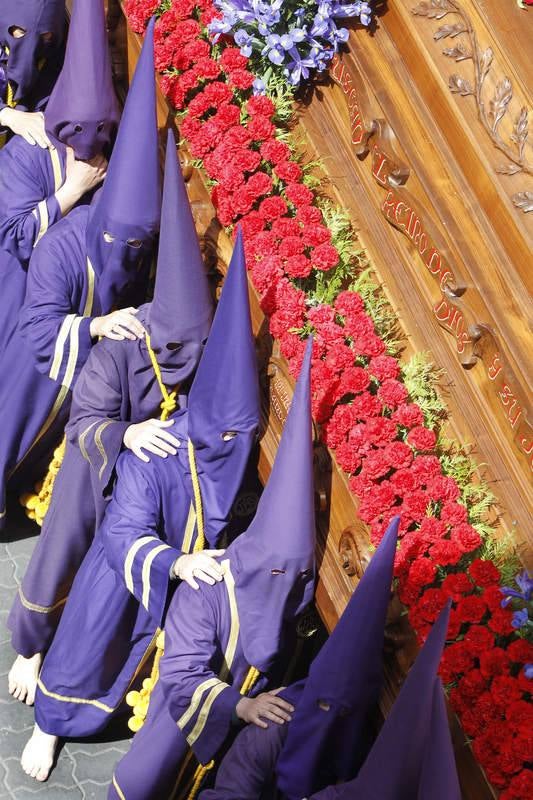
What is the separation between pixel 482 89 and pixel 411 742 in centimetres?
249

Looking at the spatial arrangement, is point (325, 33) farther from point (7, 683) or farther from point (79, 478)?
point (7, 683)

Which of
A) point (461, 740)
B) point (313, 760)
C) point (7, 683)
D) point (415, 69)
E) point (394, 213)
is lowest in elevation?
point (7, 683)

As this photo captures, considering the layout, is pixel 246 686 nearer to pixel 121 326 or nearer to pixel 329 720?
pixel 329 720

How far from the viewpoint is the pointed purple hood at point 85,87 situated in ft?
16.4

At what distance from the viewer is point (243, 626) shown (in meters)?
4.17

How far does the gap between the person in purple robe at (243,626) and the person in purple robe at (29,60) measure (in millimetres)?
2358

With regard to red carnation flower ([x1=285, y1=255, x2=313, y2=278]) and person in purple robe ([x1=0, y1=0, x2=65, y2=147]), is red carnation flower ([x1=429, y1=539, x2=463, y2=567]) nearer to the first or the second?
red carnation flower ([x1=285, y1=255, x2=313, y2=278])

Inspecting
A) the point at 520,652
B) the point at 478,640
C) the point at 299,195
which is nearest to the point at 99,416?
the point at 299,195

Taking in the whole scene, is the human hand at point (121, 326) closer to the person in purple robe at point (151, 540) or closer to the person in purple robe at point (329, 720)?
the person in purple robe at point (151, 540)

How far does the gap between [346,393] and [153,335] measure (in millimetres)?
761

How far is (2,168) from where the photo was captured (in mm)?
5570

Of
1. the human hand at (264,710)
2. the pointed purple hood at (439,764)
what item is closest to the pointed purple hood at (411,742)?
the pointed purple hood at (439,764)

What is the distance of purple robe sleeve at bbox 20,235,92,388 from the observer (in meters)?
5.05

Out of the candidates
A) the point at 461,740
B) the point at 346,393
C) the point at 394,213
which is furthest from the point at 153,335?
the point at 461,740
